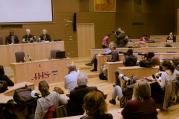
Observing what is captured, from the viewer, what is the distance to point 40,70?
10164 mm

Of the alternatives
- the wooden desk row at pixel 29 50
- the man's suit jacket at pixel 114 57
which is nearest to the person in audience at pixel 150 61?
the man's suit jacket at pixel 114 57

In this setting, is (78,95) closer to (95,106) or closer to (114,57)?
(95,106)

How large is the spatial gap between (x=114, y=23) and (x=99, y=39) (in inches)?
61.0

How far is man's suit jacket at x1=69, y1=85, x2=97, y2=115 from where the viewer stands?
194 inches

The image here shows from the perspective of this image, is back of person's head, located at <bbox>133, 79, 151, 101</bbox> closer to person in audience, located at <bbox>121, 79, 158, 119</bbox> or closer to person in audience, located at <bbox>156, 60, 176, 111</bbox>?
person in audience, located at <bbox>121, 79, 158, 119</bbox>

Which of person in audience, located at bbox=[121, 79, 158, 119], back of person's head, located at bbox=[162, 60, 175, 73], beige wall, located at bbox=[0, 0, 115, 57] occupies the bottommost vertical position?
person in audience, located at bbox=[121, 79, 158, 119]

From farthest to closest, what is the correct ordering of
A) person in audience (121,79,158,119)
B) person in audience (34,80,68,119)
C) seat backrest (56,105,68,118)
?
seat backrest (56,105,68,118)
person in audience (34,80,68,119)
person in audience (121,79,158,119)

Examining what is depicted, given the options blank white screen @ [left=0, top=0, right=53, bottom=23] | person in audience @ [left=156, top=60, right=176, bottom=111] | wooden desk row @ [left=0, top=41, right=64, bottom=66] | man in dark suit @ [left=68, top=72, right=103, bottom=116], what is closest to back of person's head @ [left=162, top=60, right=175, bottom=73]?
person in audience @ [left=156, top=60, right=176, bottom=111]

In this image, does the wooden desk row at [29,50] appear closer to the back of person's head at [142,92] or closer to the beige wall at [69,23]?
the beige wall at [69,23]

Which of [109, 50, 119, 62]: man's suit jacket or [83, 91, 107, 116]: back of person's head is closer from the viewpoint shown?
[83, 91, 107, 116]: back of person's head

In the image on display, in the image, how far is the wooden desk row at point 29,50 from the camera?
11492 mm

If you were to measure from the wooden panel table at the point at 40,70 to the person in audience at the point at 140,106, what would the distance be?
649cm

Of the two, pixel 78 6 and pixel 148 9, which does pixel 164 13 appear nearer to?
pixel 148 9

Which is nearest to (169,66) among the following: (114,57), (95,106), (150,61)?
(150,61)
